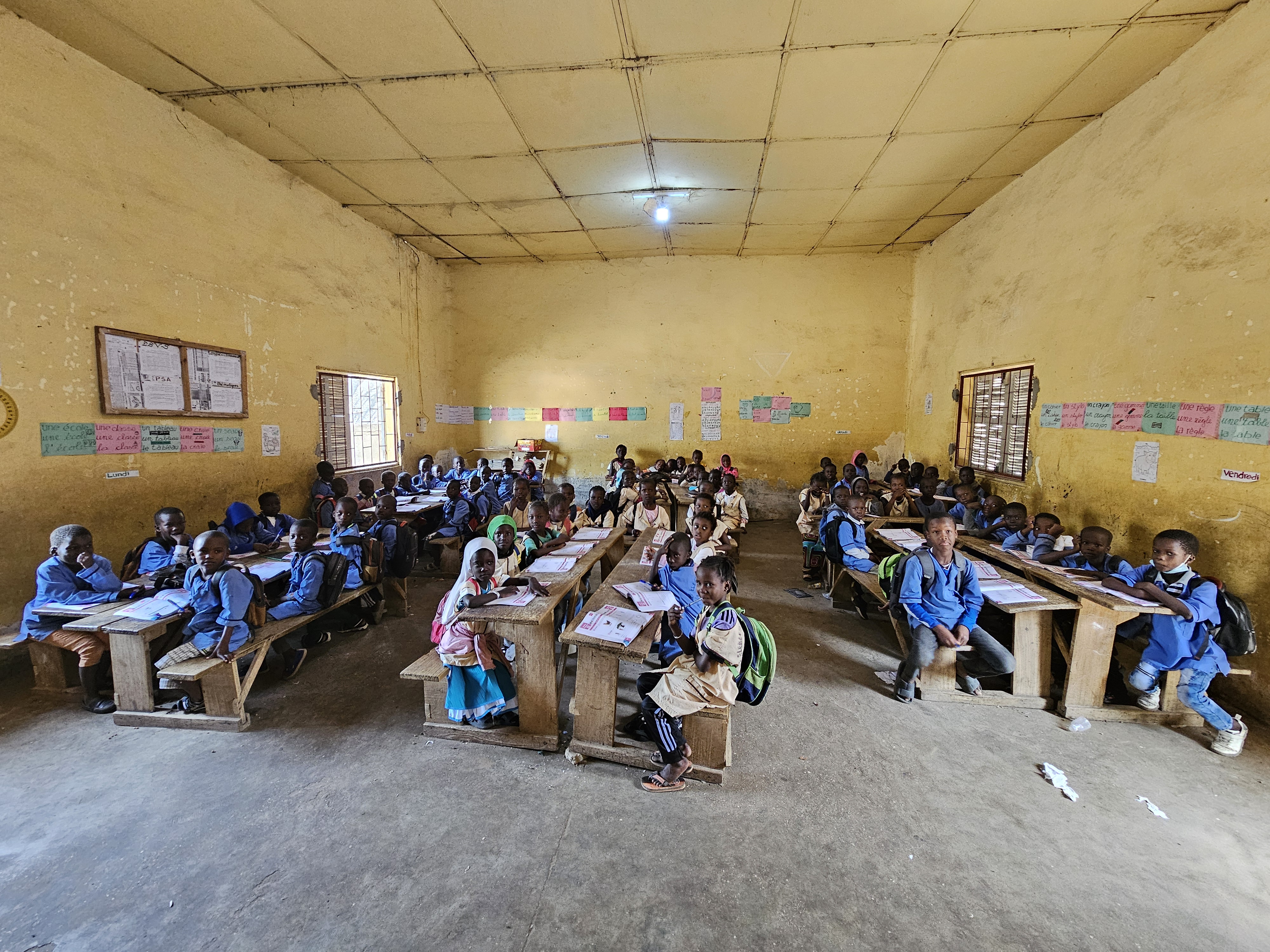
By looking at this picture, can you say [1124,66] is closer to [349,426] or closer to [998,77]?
[998,77]

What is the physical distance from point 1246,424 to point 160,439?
337 inches

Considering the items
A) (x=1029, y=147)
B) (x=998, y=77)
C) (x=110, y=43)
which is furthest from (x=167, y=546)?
(x=1029, y=147)

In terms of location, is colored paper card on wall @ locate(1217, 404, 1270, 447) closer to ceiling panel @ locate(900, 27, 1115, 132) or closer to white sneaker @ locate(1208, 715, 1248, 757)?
white sneaker @ locate(1208, 715, 1248, 757)

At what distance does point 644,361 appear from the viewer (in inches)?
379

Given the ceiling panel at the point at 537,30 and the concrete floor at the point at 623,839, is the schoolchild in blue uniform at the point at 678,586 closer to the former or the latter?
the concrete floor at the point at 623,839

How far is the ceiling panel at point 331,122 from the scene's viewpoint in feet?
14.7

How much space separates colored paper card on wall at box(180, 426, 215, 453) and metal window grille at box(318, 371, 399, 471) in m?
1.56

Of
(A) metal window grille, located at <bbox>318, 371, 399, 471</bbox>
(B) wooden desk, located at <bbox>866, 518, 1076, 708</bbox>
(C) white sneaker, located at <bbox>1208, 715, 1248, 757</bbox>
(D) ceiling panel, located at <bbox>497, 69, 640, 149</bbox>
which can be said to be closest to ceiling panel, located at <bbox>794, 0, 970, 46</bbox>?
(D) ceiling panel, located at <bbox>497, 69, 640, 149</bbox>

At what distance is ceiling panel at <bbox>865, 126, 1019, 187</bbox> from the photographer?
505 centimetres

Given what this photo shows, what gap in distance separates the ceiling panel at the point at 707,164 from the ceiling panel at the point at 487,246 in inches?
124

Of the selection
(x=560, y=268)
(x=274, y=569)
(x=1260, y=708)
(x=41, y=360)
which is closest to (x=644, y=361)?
(x=560, y=268)

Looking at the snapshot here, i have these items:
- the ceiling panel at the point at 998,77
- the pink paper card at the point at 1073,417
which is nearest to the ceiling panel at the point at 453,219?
the ceiling panel at the point at 998,77

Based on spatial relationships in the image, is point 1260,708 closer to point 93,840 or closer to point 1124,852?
point 1124,852

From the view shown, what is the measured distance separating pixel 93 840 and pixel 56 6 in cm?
535
